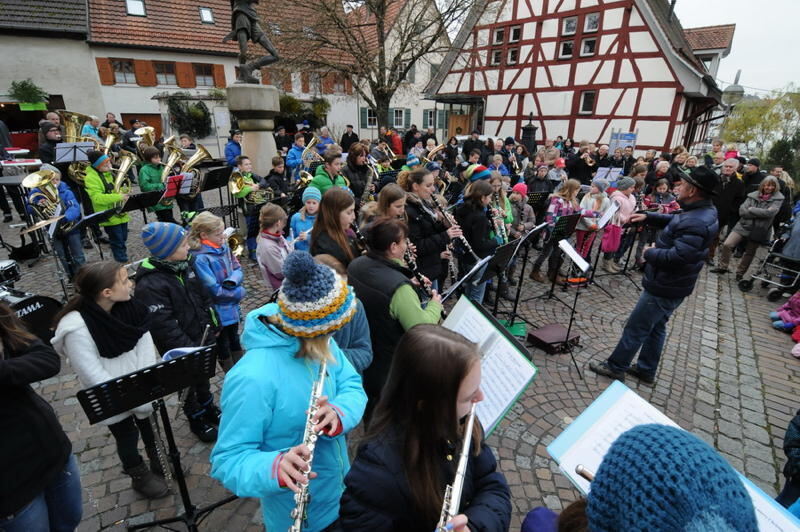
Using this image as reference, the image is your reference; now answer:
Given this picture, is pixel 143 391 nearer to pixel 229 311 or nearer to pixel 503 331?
pixel 229 311

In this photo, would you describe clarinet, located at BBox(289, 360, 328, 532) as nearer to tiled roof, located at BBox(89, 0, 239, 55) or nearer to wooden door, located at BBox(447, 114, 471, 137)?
tiled roof, located at BBox(89, 0, 239, 55)

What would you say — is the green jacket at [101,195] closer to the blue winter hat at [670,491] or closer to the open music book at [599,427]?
the open music book at [599,427]

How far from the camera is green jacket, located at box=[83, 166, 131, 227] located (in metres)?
6.22

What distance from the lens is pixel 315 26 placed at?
50.2ft

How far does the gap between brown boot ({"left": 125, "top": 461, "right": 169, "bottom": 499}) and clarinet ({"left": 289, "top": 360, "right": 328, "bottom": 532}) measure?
2.03 m

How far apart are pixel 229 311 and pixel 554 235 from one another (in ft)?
14.8

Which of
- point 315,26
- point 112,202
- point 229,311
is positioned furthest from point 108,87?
point 229,311

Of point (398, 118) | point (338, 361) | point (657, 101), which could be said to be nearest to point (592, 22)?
point (657, 101)

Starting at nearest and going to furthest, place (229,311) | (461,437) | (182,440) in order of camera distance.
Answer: (461,437), (182,440), (229,311)

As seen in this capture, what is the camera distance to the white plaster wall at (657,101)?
18.6 meters

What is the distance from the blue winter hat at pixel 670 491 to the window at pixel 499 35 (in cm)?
2705

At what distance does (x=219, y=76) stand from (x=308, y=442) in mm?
26720

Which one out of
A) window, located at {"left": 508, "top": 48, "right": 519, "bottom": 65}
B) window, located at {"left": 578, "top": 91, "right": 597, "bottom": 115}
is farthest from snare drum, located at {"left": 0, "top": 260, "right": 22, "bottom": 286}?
window, located at {"left": 508, "top": 48, "right": 519, "bottom": 65}

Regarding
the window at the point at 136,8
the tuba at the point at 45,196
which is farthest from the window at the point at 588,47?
the window at the point at 136,8
